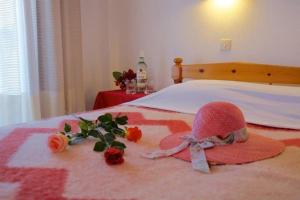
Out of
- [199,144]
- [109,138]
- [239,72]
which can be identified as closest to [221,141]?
[199,144]

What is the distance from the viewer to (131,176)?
855mm

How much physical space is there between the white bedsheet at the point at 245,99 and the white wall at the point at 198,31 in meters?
0.44

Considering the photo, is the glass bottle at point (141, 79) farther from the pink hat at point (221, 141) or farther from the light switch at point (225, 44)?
the pink hat at point (221, 141)

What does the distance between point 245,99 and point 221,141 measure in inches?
27.4

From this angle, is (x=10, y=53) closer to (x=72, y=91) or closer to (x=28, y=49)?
(x=28, y=49)

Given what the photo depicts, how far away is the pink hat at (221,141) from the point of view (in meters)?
0.99

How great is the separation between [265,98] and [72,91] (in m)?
1.63

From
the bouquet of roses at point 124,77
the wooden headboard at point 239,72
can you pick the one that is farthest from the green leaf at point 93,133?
the bouquet of roses at point 124,77

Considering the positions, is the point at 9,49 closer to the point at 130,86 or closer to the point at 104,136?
the point at 130,86

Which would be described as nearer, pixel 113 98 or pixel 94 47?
pixel 113 98

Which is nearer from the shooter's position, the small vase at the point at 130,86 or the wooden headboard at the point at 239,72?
the wooden headboard at the point at 239,72

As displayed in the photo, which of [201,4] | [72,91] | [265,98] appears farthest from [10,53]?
[265,98]

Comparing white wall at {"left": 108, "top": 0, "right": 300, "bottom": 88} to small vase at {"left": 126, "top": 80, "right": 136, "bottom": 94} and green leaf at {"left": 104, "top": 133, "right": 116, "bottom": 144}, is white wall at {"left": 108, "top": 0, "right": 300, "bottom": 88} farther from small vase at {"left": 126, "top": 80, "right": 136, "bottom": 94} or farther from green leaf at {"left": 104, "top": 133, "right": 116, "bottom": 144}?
green leaf at {"left": 104, "top": 133, "right": 116, "bottom": 144}

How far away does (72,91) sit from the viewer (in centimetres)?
262
